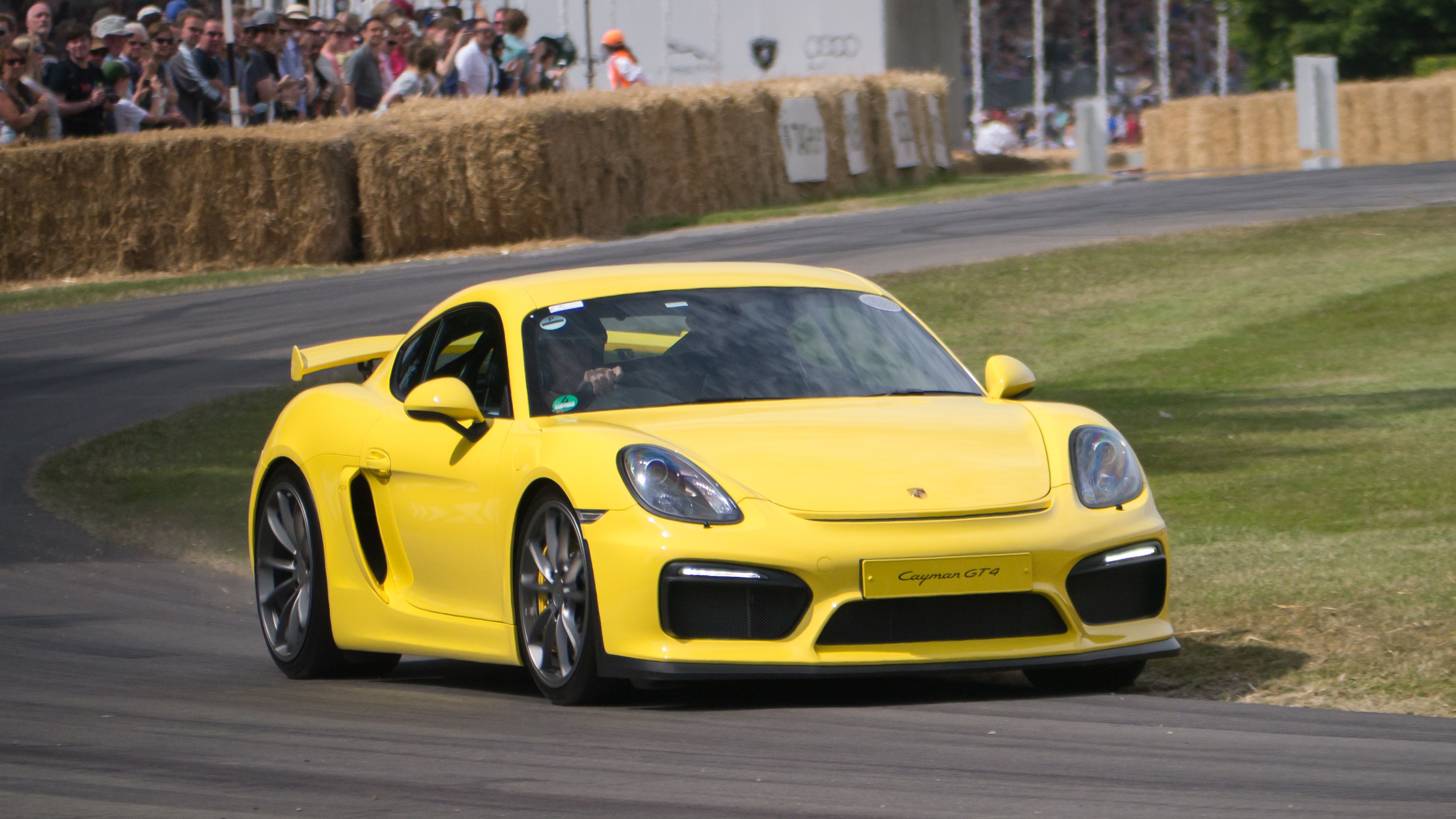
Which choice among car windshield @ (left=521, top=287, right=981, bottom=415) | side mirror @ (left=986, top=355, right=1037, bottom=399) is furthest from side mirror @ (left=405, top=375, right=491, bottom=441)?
side mirror @ (left=986, top=355, right=1037, bottom=399)

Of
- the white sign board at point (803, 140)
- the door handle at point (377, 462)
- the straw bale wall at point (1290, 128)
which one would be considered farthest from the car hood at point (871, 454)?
the straw bale wall at point (1290, 128)

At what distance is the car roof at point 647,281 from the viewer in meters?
6.68

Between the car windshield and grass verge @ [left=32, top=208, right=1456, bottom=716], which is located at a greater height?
the car windshield

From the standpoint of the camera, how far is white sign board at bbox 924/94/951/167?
113 feet

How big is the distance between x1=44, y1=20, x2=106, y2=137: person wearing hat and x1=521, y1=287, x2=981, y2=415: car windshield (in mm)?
15536

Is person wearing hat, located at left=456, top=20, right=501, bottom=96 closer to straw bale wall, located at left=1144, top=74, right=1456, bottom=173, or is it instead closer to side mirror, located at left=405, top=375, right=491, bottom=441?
straw bale wall, located at left=1144, top=74, right=1456, bottom=173

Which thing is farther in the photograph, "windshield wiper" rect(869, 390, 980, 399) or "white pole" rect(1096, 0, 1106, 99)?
"white pole" rect(1096, 0, 1106, 99)

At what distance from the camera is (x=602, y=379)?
6.37m

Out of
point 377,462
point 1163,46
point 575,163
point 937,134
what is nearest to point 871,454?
point 377,462

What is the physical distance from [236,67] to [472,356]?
699 inches

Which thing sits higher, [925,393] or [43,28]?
[43,28]

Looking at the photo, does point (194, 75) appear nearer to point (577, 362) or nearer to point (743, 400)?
point (577, 362)

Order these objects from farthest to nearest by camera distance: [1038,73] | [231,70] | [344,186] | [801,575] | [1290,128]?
[1038,73] → [1290,128] → [231,70] → [344,186] → [801,575]

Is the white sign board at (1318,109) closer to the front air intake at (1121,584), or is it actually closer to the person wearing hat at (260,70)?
the person wearing hat at (260,70)
